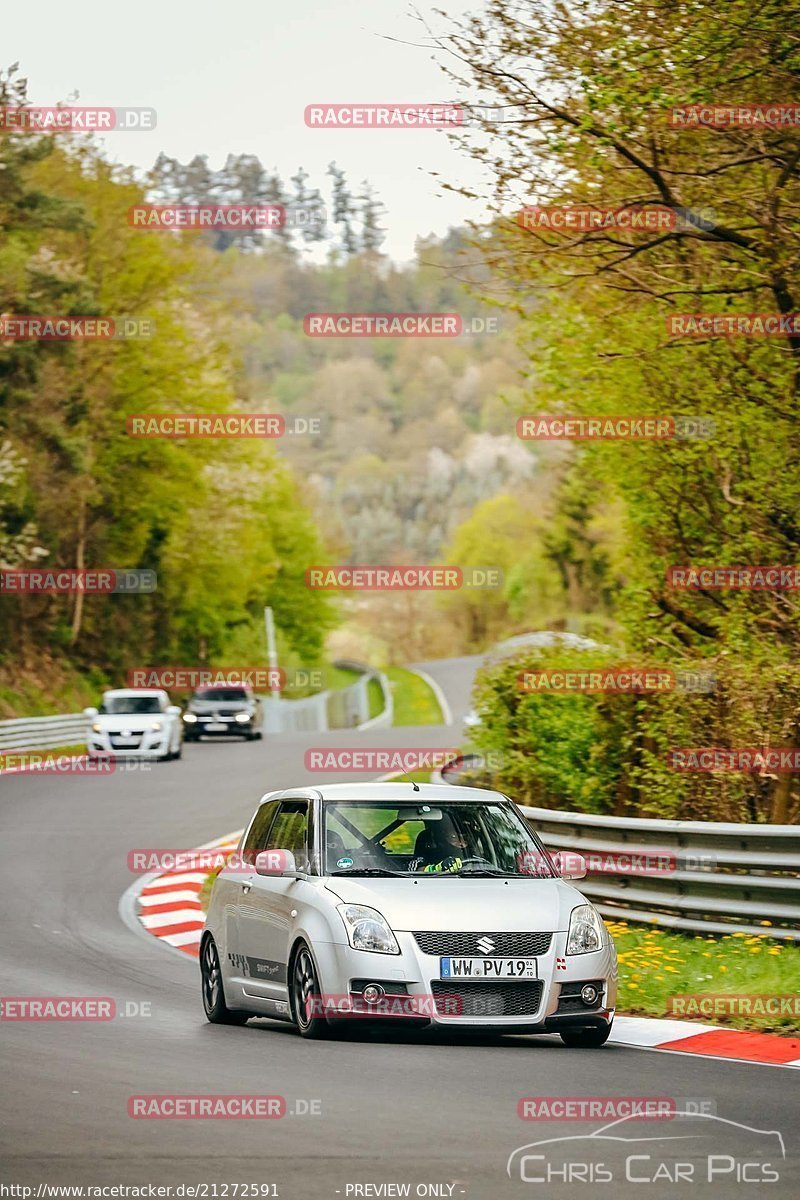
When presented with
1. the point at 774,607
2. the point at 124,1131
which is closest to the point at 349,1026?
the point at 124,1131

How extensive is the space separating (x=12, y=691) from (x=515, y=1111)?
43.0 meters

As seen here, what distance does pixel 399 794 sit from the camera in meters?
11.1

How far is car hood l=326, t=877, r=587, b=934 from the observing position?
32.6ft

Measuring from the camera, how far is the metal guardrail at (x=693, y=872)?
41.3ft

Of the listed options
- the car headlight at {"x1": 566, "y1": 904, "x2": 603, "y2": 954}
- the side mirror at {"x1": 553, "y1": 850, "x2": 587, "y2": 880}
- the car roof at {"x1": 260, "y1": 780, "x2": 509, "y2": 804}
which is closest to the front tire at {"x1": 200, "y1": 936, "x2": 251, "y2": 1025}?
the car roof at {"x1": 260, "y1": 780, "x2": 509, "y2": 804}

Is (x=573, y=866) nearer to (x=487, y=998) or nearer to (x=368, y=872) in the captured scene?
(x=487, y=998)

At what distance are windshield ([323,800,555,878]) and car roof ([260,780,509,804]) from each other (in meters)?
0.04

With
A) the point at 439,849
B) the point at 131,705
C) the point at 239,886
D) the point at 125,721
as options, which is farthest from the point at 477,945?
the point at 131,705

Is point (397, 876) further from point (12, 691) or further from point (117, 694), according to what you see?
point (12, 691)

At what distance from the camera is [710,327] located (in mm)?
19031

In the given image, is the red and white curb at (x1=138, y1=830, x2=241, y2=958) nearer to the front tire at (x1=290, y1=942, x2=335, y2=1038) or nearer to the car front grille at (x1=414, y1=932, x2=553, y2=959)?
the front tire at (x1=290, y1=942, x2=335, y2=1038)

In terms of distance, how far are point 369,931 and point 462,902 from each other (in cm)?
55

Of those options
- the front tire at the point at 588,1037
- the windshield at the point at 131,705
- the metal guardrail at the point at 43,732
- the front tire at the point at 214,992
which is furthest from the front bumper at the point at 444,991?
the metal guardrail at the point at 43,732

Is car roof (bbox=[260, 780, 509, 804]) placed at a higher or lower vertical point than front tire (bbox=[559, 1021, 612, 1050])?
higher
